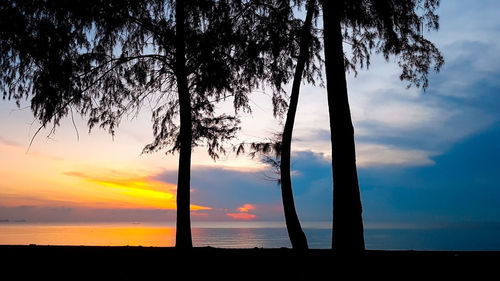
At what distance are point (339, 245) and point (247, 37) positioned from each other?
6.35 m

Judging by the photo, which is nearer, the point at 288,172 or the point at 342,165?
the point at 342,165

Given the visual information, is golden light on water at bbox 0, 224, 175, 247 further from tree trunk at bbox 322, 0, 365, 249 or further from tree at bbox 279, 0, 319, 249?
tree trunk at bbox 322, 0, 365, 249

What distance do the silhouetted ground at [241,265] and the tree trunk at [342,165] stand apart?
16.2 inches

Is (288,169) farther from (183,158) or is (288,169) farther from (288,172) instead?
(183,158)

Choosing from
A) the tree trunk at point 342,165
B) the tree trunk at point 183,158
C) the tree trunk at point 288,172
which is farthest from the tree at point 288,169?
the tree trunk at point 342,165

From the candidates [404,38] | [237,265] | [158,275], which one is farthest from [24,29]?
[404,38]

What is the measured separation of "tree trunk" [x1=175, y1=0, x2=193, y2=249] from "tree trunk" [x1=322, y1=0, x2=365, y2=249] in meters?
3.74

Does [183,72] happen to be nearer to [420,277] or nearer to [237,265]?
[237,265]

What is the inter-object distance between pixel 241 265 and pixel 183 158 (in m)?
3.76

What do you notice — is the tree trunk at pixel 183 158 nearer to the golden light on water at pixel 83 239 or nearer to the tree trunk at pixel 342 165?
the tree trunk at pixel 342 165

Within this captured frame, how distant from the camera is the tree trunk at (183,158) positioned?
927 centimetres

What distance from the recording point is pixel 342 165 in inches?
285

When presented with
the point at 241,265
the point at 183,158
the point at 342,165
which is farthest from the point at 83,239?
the point at 342,165

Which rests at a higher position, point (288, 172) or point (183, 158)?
point (183, 158)
